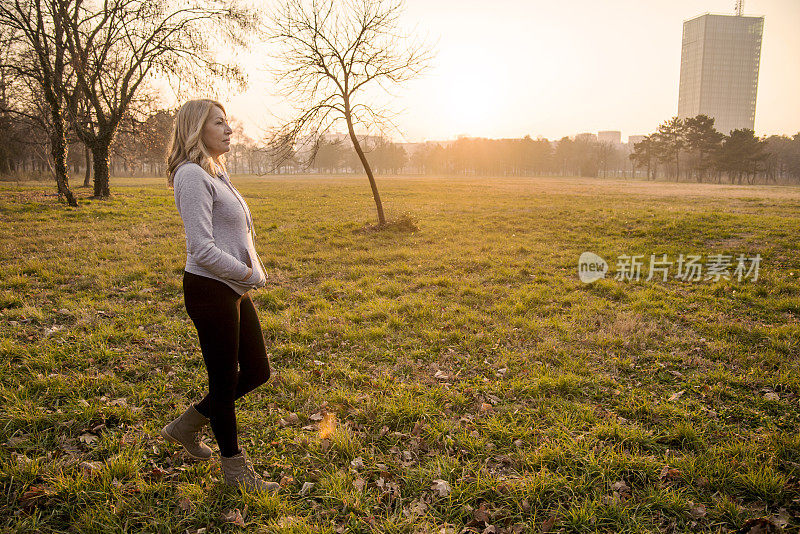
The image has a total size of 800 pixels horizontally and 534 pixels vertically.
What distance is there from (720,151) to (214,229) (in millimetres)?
84497

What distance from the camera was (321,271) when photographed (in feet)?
35.6

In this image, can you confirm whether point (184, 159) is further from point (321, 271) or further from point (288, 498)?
point (321, 271)

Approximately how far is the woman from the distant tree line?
274ft

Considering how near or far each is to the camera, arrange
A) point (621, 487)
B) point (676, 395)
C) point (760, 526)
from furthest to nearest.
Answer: point (676, 395)
point (621, 487)
point (760, 526)

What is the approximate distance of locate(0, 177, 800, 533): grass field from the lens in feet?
10.9

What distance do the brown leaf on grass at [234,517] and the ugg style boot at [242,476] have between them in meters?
0.18

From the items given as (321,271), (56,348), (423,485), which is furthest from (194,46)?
(423,485)

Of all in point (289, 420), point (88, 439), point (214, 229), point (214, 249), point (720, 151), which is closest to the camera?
point (214, 249)

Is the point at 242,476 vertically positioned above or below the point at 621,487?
above

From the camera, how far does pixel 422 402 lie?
479cm

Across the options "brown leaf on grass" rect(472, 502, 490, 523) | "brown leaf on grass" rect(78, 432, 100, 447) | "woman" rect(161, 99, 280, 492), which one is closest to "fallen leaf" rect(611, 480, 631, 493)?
"brown leaf on grass" rect(472, 502, 490, 523)

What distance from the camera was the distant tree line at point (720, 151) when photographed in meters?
64.8

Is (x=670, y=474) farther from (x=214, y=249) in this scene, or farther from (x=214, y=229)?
(x=214, y=229)

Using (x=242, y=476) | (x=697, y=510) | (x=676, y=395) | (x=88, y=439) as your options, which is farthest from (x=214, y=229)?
(x=676, y=395)
